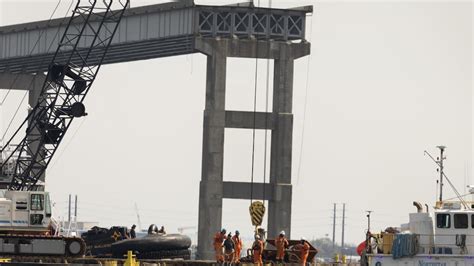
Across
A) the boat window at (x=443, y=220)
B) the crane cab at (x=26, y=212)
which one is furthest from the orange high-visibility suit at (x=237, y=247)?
the crane cab at (x=26, y=212)

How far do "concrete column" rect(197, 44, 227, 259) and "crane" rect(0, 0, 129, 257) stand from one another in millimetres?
9666

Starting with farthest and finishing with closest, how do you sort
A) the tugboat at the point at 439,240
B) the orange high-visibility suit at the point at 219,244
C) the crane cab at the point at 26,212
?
the crane cab at the point at 26,212 → the orange high-visibility suit at the point at 219,244 → the tugboat at the point at 439,240

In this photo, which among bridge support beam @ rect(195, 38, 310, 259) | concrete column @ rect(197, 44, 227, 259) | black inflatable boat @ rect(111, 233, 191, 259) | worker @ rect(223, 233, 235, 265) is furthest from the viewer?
bridge support beam @ rect(195, 38, 310, 259)

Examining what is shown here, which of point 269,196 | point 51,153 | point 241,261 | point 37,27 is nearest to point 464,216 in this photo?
point 241,261

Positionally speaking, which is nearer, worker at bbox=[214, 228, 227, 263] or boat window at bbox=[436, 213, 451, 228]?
boat window at bbox=[436, 213, 451, 228]

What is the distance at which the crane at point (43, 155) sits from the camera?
74812 mm

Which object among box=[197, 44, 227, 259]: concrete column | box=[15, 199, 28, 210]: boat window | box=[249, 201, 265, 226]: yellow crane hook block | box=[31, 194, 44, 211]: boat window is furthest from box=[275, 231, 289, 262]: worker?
box=[197, 44, 227, 259]: concrete column

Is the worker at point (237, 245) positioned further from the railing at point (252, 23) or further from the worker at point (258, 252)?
the railing at point (252, 23)

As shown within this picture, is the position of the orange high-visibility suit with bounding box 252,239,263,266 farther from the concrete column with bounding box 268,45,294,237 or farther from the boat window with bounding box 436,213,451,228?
the concrete column with bounding box 268,45,294,237

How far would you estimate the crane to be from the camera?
7481 cm

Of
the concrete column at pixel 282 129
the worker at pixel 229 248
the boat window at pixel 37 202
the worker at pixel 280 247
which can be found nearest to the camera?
the worker at pixel 280 247

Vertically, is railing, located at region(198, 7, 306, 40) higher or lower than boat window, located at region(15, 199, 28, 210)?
higher

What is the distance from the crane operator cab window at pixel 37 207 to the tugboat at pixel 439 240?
1709cm

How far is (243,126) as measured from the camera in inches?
5079
